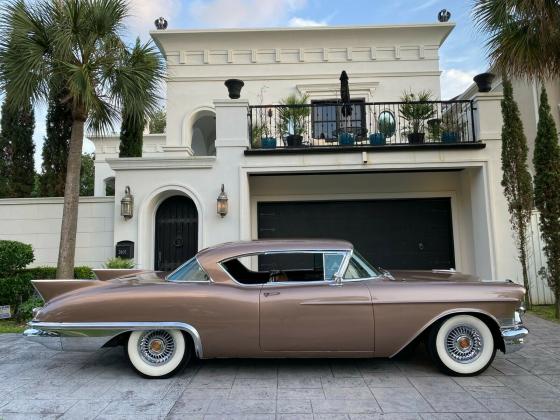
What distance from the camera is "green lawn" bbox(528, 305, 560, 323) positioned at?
7.06 meters

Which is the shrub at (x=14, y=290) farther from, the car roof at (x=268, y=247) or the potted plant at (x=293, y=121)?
the potted plant at (x=293, y=121)

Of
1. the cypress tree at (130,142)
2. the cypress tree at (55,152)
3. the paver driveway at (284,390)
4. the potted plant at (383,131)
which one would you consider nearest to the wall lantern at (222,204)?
the potted plant at (383,131)

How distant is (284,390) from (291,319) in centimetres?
66

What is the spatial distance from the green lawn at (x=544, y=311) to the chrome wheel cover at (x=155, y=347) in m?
6.34

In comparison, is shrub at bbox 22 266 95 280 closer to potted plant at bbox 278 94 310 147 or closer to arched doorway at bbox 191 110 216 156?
potted plant at bbox 278 94 310 147

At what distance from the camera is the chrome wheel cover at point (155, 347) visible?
427 cm

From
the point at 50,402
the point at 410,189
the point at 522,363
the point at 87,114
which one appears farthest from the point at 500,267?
the point at 87,114

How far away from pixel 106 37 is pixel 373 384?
23.5ft

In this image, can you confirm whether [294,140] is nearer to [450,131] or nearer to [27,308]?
[450,131]

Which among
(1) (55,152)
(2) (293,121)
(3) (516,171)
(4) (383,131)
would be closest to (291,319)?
(2) (293,121)

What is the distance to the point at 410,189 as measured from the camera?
9898 millimetres

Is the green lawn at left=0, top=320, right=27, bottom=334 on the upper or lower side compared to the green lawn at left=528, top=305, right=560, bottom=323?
lower

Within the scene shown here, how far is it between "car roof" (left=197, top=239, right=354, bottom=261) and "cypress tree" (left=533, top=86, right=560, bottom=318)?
15.1ft

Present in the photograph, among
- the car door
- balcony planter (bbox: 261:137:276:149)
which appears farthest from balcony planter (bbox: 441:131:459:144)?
the car door
